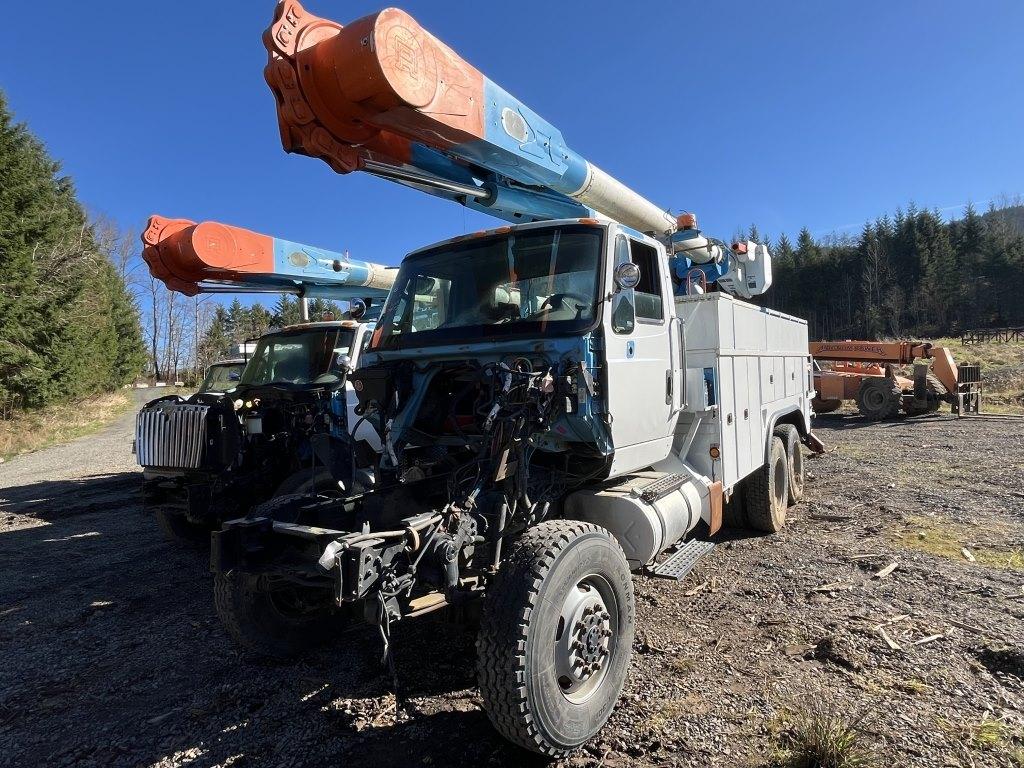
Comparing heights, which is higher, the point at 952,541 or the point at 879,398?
the point at 879,398

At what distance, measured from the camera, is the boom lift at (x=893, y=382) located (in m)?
17.2

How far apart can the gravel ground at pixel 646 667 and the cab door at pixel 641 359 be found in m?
1.38

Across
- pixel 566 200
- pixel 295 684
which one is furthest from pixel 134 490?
pixel 566 200

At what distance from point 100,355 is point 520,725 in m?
35.3

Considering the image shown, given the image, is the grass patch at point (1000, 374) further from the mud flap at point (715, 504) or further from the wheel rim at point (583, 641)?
the wheel rim at point (583, 641)

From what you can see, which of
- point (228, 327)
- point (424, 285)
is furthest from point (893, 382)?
point (228, 327)

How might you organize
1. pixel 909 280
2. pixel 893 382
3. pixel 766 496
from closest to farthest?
pixel 766 496 < pixel 893 382 < pixel 909 280

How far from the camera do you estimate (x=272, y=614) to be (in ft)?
12.5

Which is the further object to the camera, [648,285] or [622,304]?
[648,285]

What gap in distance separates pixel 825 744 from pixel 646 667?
1.22 m

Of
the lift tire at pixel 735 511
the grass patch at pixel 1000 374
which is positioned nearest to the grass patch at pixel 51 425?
the lift tire at pixel 735 511

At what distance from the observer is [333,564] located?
8.38ft

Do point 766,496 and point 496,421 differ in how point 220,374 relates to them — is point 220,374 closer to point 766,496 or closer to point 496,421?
point 496,421

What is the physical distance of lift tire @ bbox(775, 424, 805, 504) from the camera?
7.38m
